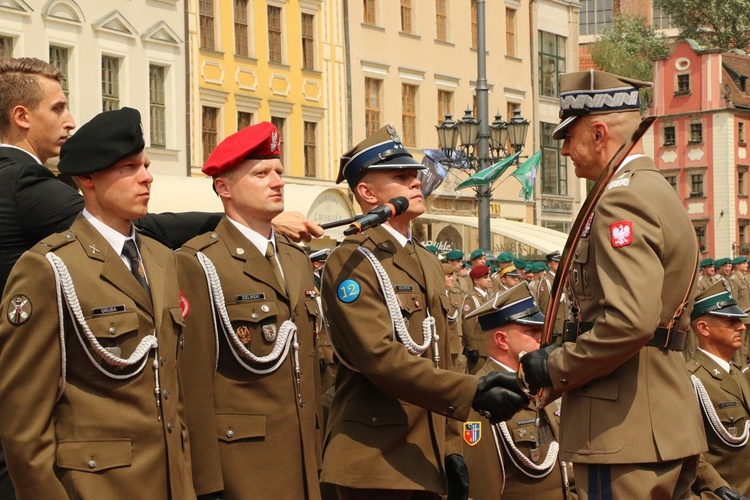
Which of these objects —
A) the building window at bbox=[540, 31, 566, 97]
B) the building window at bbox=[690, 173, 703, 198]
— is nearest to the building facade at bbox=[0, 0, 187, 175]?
the building window at bbox=[540, 31, 566, 97]

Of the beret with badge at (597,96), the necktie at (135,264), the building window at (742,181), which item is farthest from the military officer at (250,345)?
the building window at (742,181)

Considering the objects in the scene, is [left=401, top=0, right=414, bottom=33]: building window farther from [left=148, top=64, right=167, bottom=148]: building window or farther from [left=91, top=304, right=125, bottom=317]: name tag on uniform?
[left=91, top=304, right=125, bottom=317]: name tag on uniform

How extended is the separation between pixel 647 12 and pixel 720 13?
27573 millimetres

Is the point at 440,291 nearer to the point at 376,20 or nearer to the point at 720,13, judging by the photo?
the point at 376,20

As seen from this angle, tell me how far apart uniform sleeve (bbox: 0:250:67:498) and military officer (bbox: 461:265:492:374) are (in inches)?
523

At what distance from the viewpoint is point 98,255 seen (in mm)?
5281

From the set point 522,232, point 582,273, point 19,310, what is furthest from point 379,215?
point 522,232

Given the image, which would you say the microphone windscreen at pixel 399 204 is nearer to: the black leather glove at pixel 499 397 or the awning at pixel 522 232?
the black leather glove at pixel 499 397

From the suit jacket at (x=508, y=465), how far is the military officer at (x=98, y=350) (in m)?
2.43

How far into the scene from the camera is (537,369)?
5.77 metres

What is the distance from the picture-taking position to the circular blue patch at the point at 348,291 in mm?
6418

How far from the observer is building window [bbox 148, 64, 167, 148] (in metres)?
31.0

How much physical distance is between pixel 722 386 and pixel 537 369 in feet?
13.8

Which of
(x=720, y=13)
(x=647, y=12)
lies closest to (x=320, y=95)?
(x=720, y=13)
